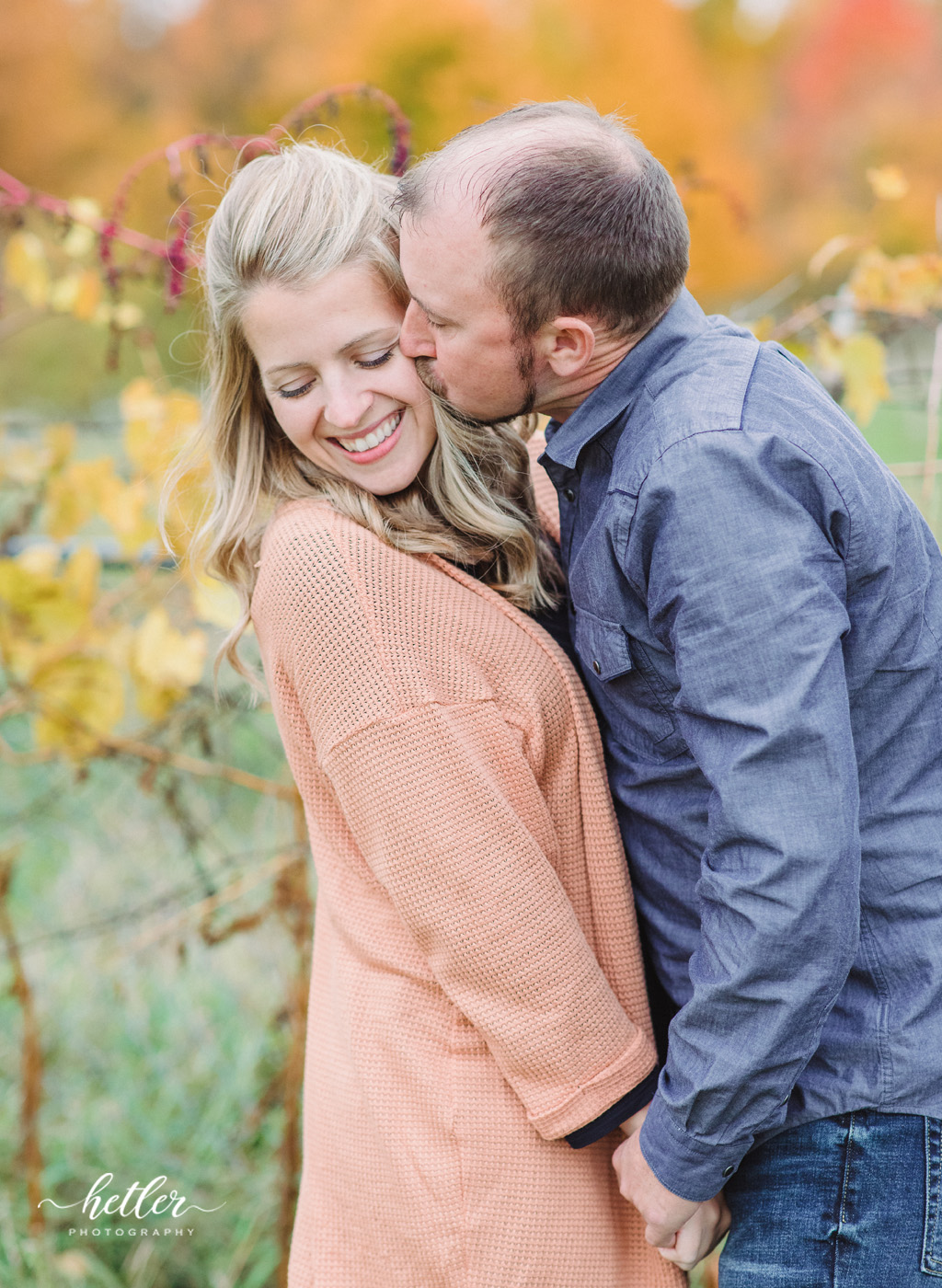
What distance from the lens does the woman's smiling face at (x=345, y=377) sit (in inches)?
56.4

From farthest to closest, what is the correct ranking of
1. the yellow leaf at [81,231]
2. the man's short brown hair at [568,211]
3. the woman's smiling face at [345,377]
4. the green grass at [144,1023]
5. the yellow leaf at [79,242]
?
1. the green grass at [144,1023]
2. the yellow leaf at [79,242]
3. the yellow leaf at [81,231]
4. the woman's smiling face at [345,377]
5. the man's short brown hair at [568,211]

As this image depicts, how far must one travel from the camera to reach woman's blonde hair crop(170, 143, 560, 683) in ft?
4.73

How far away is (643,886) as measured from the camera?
1.44 metres

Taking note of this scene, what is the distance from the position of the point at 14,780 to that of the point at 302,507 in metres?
2.32

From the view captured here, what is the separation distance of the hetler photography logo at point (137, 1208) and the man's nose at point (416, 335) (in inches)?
A: 77.9

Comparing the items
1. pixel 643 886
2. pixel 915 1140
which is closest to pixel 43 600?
pixel 643 886

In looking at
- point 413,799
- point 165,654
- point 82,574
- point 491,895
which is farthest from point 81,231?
point 491,895

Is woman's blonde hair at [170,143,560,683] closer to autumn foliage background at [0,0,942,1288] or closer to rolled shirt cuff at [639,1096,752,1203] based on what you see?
autumn foliage background at [0,0,942,1288]

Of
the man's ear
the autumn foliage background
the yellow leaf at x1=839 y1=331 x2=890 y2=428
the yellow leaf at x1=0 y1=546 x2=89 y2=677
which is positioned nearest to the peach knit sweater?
the man's ear

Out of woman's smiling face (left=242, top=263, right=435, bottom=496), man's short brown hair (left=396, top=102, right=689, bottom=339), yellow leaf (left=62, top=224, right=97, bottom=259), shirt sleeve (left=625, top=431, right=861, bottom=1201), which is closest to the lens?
shirt sleeve (left=625, top=431, right=861, bottom=1201)

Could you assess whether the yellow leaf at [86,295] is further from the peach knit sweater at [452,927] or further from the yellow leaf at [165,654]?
the peach knit sweater at [452,927]

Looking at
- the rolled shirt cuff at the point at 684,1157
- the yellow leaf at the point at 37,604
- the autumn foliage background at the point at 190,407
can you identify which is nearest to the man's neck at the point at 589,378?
the autumn foliage background at the point at 190,407

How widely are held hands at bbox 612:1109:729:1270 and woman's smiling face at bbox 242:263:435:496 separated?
918mm

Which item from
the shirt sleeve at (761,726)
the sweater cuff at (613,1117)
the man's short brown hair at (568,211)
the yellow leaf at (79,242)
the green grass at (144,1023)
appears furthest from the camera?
the green grass at (144,1023)
